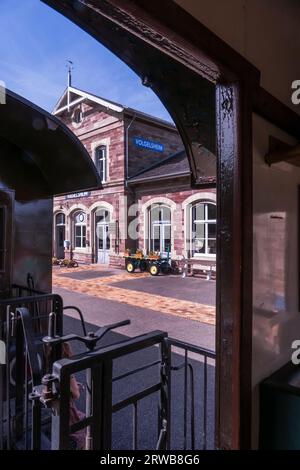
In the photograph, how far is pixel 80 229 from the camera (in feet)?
57.2

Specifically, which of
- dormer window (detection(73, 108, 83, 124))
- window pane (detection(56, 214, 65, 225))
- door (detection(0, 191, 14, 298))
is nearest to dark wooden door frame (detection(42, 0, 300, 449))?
door (detection(0, 191, 14, 298))

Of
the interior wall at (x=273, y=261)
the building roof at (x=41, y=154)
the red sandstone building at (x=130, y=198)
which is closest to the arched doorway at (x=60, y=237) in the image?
the red sandstone building at (x=130, y=198)

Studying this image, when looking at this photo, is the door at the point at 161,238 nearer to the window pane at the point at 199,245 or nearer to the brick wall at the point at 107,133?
the window pane at the point at 199,245

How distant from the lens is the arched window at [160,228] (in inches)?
539

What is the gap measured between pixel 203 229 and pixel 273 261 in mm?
10750

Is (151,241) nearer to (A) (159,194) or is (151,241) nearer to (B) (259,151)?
(A) (159,194)

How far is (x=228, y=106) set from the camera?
A: 1562 mm

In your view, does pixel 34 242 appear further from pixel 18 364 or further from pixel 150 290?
pixel 150 290

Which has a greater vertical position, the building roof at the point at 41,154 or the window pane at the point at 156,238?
the building roof at the point at 41,154

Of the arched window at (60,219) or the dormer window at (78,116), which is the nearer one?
the dormer window at (78,116)

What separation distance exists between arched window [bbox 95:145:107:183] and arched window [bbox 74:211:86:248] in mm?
2412

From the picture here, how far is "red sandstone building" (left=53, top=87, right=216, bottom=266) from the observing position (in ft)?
41.7

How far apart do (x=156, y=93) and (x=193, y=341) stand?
384 centimetres

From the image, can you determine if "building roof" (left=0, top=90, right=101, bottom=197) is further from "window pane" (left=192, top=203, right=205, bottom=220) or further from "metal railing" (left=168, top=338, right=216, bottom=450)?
"window pane" (left=192, top=203, right=205, bottom=220)
